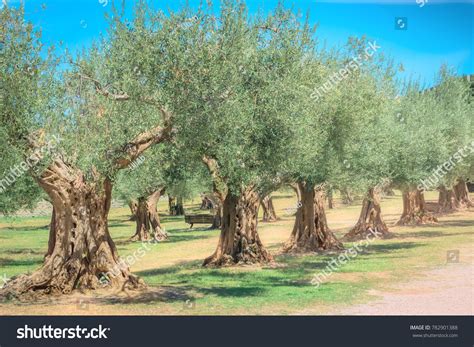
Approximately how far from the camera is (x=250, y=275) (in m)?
25.9

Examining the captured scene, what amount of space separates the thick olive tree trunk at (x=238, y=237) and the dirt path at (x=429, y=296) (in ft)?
28.3

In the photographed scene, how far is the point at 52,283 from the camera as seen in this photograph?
19.6 meters

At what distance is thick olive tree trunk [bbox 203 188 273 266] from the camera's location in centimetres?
2970

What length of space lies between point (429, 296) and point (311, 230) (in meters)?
16.7

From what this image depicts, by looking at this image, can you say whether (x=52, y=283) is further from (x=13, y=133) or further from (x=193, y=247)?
(x=193, y=247)

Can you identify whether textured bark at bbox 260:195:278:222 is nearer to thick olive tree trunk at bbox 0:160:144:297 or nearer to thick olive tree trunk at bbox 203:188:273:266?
thick olive tree trunk at bbox 203:188:273:266

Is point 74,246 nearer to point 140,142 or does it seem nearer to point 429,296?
point 140,142

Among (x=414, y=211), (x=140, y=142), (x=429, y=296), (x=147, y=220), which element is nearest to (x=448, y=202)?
(x=414, y=211)

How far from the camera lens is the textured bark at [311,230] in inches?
1415

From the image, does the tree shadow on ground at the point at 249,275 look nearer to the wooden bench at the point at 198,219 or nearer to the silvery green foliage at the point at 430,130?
the silvery green foliage at the point at 430,130

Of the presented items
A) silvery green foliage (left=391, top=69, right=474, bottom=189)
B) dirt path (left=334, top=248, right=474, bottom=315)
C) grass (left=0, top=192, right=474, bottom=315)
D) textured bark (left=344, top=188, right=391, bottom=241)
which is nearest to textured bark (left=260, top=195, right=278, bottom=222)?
grass (left=0, top=192, right=474, bottom=315)

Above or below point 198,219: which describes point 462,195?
above

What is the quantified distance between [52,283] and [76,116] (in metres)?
5.60
